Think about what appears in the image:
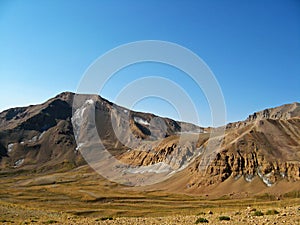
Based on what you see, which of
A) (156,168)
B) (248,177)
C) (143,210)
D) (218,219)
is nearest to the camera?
(218,219)

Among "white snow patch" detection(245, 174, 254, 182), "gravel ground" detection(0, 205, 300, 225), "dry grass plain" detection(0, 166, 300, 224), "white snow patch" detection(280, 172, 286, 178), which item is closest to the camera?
"gravel ground" detection(0, 205, 300, 225)

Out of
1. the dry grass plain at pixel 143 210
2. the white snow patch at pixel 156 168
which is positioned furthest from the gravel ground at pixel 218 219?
the white snow patch at pixel 156 168

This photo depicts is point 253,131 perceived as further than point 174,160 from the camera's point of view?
No

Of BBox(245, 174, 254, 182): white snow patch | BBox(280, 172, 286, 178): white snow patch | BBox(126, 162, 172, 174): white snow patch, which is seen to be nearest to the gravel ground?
BBox(280, 172, 286, 178): white snow patch

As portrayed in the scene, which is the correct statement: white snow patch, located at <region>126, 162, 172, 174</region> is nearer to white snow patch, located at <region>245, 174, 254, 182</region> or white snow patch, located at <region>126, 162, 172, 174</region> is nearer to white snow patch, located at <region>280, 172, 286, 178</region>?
white snow patch, located at <region>245, 174, 254, 182</region>

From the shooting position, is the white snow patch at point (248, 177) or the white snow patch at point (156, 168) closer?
the white snow patch at point (248, 177)

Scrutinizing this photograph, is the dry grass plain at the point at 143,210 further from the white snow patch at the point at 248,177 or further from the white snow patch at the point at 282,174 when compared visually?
the white snow patch at the point at 248,177

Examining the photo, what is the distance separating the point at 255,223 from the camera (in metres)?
15.2

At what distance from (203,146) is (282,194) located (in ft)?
223

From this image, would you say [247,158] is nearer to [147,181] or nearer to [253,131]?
[253,131]

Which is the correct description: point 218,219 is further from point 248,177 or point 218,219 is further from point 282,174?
Result: point 248,177

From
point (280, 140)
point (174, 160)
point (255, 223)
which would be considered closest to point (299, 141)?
point (280, 140)

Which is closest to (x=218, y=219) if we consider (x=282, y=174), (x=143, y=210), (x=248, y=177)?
(x=143, y=210)

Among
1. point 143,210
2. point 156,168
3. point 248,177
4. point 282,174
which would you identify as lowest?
point 143,210
